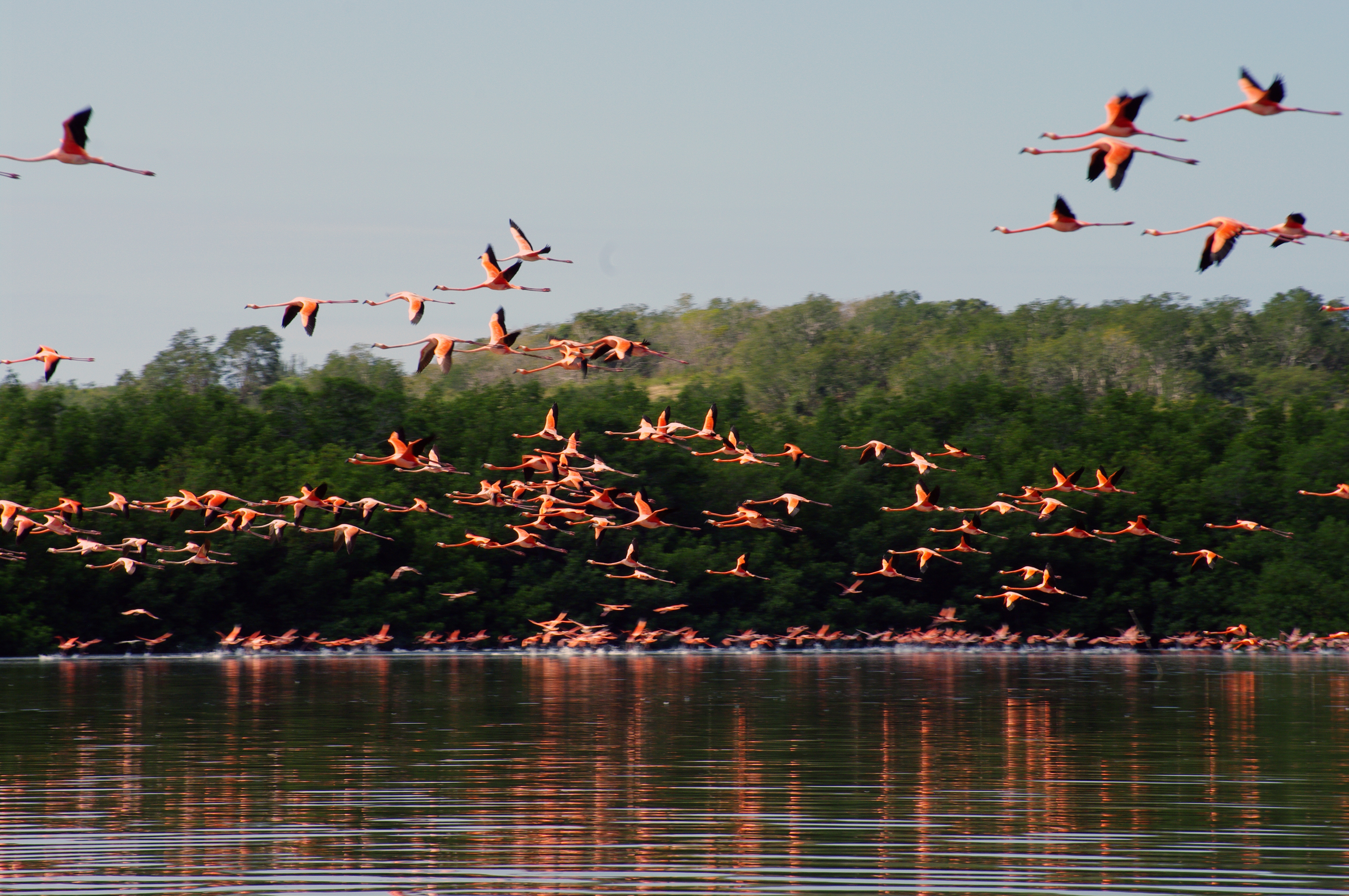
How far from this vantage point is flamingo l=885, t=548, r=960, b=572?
180 feet

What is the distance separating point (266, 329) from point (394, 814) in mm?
111231

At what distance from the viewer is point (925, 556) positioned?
57.0 m

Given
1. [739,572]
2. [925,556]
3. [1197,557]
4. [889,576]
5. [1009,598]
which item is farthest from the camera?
[1197,557]

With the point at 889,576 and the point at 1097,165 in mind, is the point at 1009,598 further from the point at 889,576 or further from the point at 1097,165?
the point at 1097,165

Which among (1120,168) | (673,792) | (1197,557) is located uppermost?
(1120,168)

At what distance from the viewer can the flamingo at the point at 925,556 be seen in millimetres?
54781

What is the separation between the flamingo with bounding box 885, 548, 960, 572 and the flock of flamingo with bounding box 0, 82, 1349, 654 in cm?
31

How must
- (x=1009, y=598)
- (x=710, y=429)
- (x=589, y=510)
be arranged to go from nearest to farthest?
(x=710, y=429) < (x=1009, y=598) < (x=589, y=510)

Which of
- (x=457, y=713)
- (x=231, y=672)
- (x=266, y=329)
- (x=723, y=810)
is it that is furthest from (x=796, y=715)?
(x=266, y=329)

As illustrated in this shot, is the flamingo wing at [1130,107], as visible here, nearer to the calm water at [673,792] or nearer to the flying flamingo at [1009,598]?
the calm water at [673,792]

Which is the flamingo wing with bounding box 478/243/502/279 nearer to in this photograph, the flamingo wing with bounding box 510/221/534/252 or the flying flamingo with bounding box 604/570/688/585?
the flamingo wing with bounding box 510/221/534/252

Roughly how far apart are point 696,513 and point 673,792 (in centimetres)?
6375

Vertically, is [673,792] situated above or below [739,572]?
below

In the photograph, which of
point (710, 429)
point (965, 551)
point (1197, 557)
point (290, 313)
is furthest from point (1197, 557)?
point (290, 313)
